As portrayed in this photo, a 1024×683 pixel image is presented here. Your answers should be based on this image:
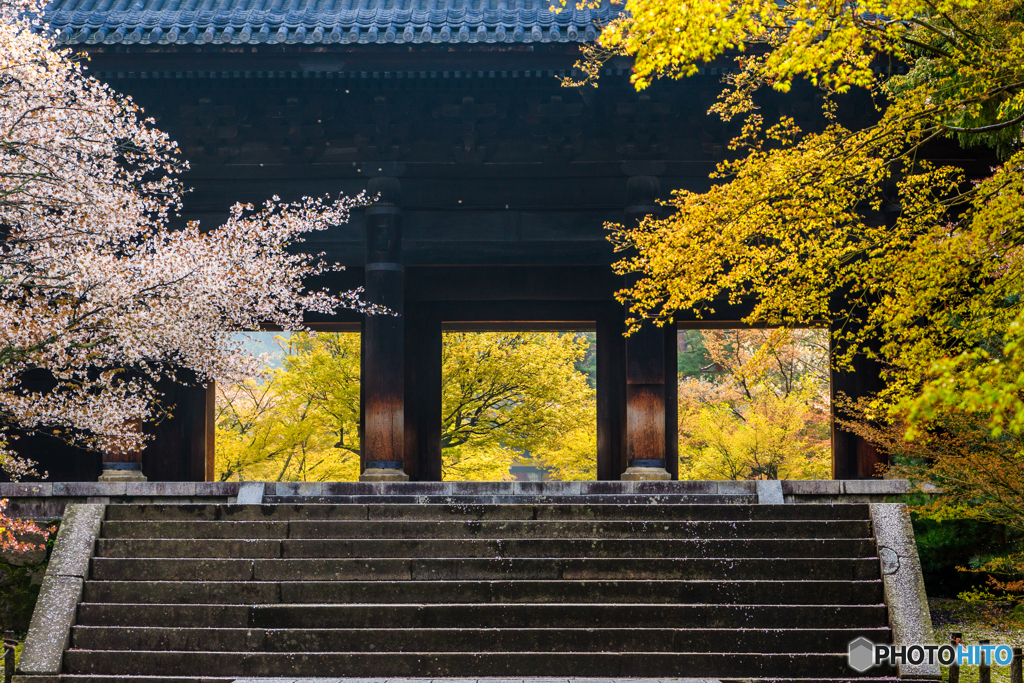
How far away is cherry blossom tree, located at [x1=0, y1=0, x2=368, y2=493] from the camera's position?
892 centimetres

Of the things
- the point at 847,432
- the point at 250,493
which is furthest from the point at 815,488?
the point at 250,493

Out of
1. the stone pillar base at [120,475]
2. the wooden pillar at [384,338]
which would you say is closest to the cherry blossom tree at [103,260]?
the stone pillar base at [120,475]

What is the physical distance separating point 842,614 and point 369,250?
285 inches

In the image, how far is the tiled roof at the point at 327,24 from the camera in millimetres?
9625

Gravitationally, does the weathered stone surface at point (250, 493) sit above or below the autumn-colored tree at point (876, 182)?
below

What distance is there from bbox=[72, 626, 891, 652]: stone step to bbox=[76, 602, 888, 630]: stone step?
125 millimetres

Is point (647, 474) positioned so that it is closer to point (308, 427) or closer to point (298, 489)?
point (298, 489)

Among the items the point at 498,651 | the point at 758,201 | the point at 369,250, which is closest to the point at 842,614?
the point at 498,651

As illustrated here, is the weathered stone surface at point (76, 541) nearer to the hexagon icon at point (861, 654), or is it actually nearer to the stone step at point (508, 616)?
the stone step at point (508, 616)

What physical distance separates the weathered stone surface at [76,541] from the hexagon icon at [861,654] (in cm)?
646

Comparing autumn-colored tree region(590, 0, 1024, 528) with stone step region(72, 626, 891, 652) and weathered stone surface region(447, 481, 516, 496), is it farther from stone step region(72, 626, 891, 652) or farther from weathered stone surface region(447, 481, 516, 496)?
weathered stone surface region(447, 481, 516, 496)

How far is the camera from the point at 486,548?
301 inches

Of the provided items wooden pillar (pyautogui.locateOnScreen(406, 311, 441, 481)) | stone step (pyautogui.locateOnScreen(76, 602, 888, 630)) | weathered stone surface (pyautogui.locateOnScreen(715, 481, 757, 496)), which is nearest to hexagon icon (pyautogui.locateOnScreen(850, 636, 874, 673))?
stone step (pyautogui.locateOnScreen(76, 602, 888, 630))

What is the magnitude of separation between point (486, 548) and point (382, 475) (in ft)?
11.1
